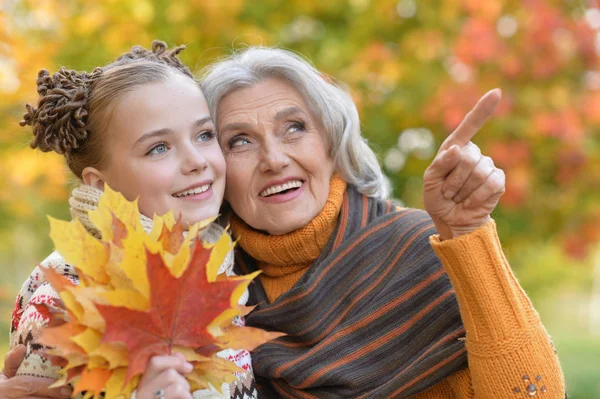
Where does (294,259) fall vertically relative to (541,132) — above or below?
below

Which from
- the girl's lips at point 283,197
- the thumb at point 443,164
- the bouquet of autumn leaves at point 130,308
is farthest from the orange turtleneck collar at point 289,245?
the bouquet of autumn leaves at point 130,308

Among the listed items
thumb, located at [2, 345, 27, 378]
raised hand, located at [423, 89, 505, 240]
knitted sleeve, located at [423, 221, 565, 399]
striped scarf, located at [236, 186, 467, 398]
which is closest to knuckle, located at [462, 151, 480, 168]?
raised hand, located at [423, 89, 505, 240]

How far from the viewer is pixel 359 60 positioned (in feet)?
17.7

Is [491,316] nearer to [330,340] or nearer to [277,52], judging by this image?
[330,340]

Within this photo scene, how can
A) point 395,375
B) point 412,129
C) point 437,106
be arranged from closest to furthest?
point 395,375
point 437,106
point 412,129

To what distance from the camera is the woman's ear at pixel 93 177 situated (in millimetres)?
2816

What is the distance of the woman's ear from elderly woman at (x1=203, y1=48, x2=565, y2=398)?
0.50 metres

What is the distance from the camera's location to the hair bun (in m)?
2.76

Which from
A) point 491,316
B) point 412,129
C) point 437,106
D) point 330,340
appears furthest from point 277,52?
point 412,129

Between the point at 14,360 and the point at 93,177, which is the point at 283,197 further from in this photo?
the point at 14,360

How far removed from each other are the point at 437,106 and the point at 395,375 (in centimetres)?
282

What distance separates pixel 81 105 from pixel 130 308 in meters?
1.10

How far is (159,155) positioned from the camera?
2730 millimetres

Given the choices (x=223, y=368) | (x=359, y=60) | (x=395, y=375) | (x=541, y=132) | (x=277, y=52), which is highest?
(x=359, y=60)
